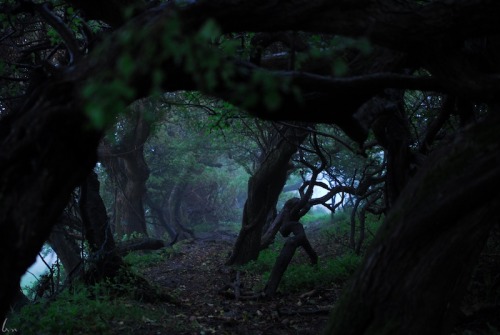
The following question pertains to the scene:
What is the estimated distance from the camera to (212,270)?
12898 mm

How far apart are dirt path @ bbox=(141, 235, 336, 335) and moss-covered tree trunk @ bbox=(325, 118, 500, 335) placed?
9.25 ft

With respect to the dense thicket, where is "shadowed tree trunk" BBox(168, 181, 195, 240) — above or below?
above

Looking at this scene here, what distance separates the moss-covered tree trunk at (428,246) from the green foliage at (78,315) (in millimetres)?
3206

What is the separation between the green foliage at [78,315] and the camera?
534 cm

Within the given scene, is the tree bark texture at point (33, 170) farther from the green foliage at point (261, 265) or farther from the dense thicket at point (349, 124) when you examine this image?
the green foliage at point (261, 265)

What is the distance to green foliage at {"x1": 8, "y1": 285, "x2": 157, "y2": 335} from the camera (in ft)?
17.5

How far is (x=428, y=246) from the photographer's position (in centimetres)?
356

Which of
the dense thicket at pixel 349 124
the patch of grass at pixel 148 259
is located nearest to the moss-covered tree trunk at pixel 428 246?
the dense thicket at pixel 349 124

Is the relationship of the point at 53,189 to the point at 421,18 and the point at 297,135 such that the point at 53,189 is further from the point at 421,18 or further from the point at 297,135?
the point at 297,135

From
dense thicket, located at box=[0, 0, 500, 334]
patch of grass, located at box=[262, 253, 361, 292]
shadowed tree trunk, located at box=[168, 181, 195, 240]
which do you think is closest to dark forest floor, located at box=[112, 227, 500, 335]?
patch of grass, located at box=[262, 253, 361, 292]

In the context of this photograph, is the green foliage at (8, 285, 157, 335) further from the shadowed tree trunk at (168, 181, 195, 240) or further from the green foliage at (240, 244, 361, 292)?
the shadowed tree trunk at (168, 181, 195, 240)

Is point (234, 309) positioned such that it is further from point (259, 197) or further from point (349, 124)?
point (259, 197)

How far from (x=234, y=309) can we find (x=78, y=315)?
2828 millimetres

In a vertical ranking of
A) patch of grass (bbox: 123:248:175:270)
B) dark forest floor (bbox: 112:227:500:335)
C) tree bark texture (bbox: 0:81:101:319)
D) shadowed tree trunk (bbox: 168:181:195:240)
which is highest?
shadowed tree trunk (bbox: 168:181:195:240)
